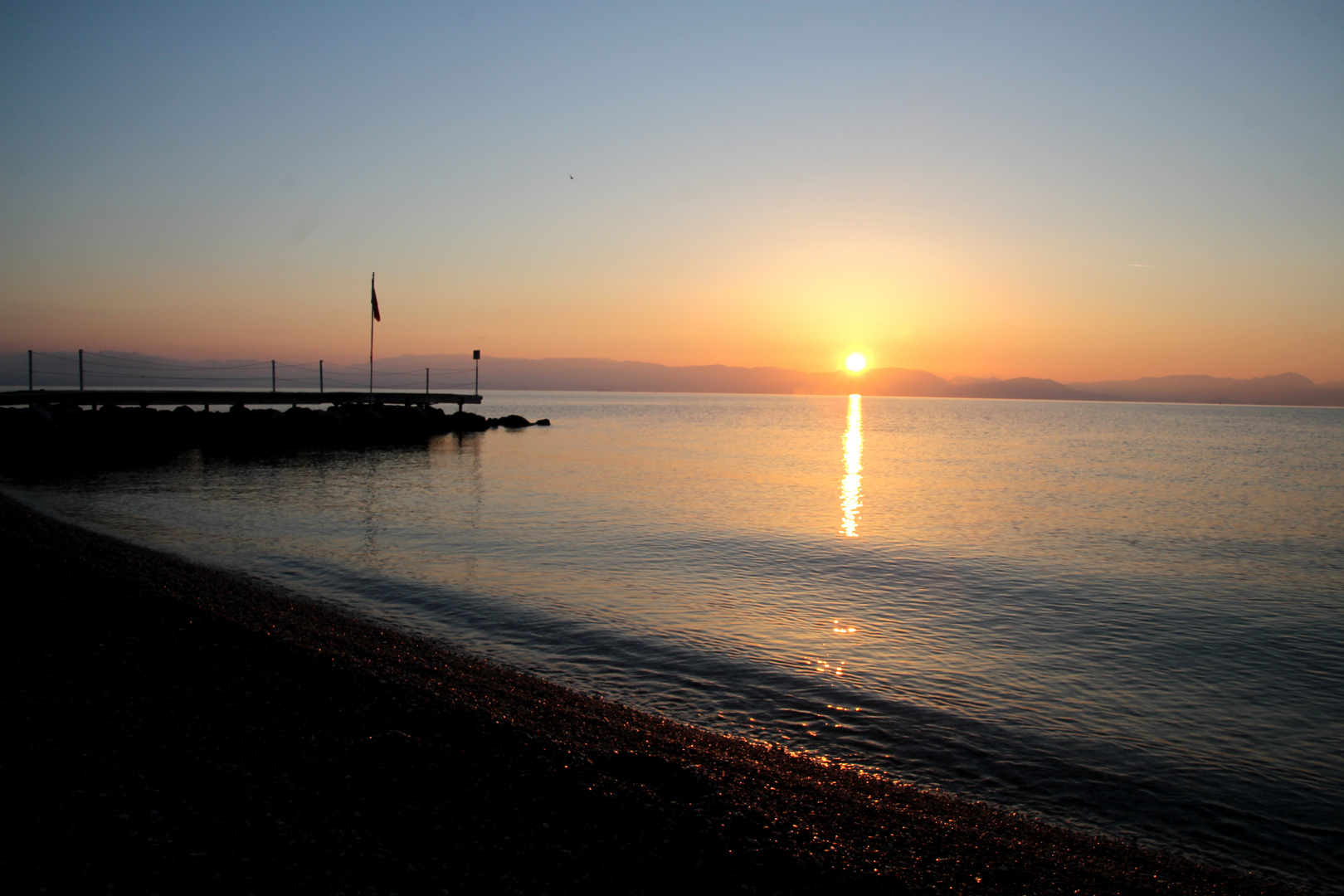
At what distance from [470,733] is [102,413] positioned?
4787cm

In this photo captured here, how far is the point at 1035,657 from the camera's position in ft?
36.2

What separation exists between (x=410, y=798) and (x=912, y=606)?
10.8 meters

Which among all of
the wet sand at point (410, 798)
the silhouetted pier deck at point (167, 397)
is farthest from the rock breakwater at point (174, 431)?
the wet sand at point (410, 798)

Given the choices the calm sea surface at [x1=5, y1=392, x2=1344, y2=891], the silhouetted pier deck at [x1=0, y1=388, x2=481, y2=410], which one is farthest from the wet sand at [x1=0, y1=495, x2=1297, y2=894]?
the silhouetted pier deck at [x1=0, y1=388, x2=481, y2=410]

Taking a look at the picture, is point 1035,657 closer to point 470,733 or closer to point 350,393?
point 470,733

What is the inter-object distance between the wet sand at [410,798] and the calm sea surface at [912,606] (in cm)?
129

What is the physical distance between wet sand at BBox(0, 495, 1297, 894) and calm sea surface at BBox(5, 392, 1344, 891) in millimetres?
1287

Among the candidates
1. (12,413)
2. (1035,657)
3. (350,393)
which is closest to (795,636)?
(1035,657)

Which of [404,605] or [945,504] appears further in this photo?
[945,504]

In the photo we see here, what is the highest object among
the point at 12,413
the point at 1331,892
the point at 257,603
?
the point at 12,413

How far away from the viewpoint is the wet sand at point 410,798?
14.6ft

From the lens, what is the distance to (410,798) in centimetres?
523

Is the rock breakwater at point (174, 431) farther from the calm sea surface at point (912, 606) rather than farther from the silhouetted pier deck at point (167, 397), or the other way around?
the calm sea surface at point (912, 606)

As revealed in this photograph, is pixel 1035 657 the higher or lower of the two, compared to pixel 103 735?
lower
